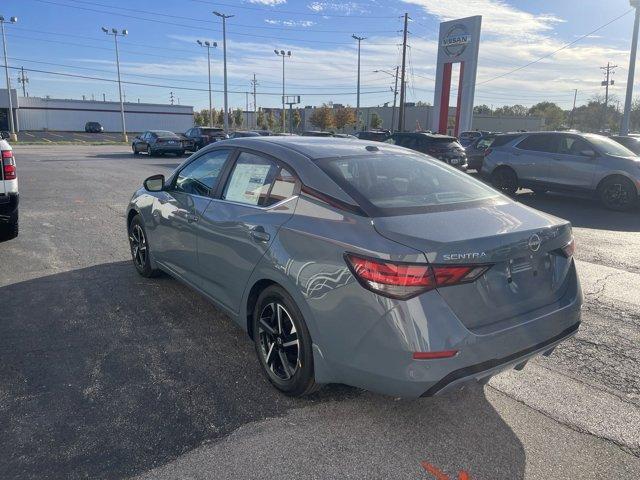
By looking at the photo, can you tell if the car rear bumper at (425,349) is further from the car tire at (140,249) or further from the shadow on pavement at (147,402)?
the car tire at (140,249)

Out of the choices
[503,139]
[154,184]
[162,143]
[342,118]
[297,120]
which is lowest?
[162,143]

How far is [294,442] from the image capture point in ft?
9.23

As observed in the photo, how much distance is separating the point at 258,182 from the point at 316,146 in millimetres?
500

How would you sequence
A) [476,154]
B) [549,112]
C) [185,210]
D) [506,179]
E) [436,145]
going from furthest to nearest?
[549,112] < [476,154] < [436,145] < [506,179] < [185,210]

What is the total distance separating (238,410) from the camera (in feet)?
10.2

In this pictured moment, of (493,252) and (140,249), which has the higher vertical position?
(493,252)

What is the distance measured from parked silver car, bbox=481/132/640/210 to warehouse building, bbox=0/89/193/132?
78.8 m

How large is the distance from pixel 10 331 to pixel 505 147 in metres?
11.6

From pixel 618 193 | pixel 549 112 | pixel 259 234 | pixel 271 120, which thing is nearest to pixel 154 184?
pixel 259 234

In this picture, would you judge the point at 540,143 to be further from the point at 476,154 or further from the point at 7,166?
the point at 7,166

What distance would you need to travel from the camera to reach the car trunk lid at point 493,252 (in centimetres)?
260

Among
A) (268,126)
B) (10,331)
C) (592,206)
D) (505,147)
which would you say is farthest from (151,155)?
(268,126)

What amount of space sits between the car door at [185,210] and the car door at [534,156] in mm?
9591

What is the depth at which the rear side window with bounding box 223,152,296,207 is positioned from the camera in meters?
3.42
